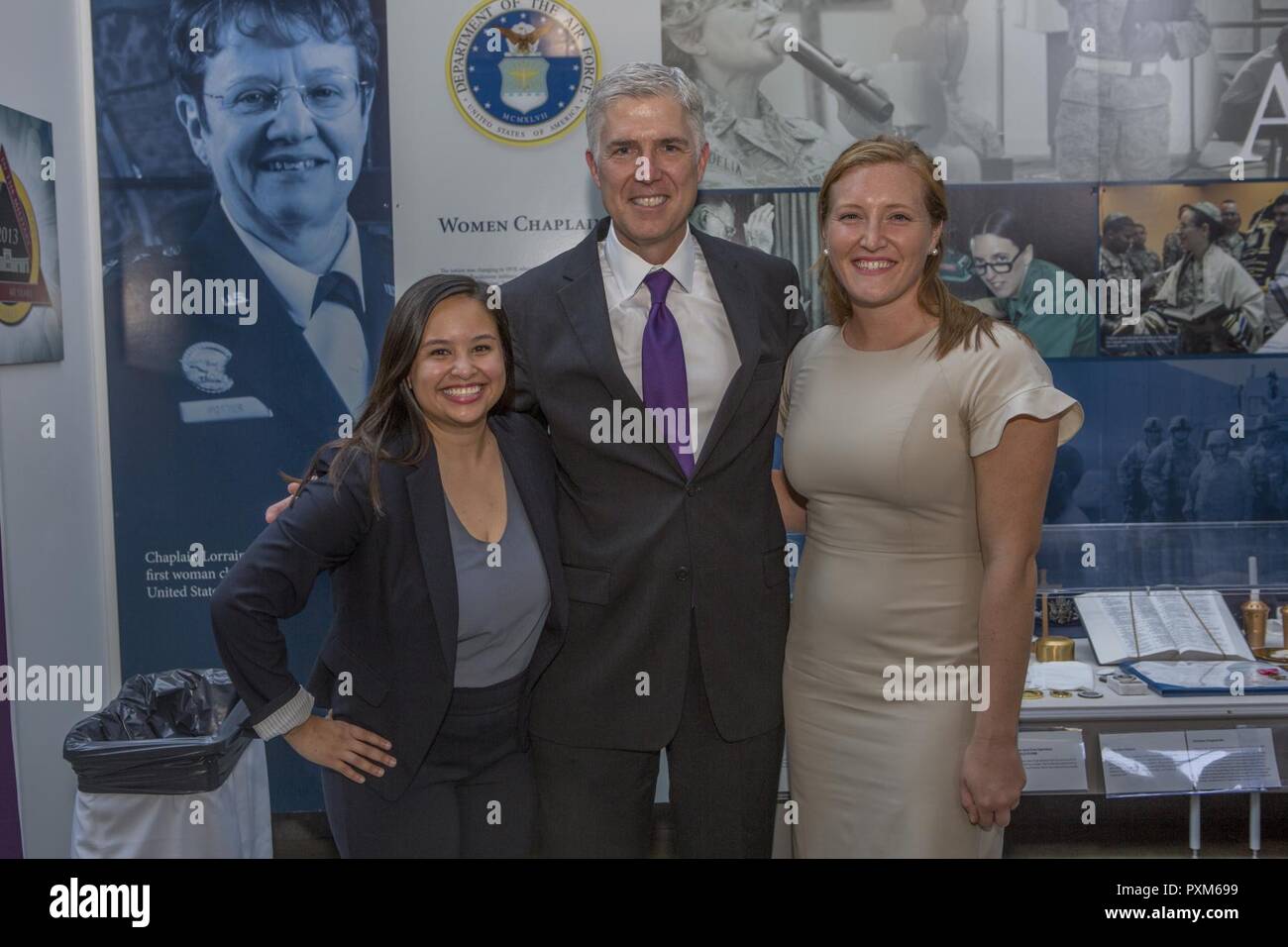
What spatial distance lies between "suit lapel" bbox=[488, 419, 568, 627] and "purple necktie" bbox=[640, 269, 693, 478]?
260mm

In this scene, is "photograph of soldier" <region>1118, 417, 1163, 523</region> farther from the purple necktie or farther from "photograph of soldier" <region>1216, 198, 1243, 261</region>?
the purple necktie

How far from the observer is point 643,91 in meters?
2.28

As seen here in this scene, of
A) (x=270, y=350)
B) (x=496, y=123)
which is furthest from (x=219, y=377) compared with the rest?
(x=496, y=123)

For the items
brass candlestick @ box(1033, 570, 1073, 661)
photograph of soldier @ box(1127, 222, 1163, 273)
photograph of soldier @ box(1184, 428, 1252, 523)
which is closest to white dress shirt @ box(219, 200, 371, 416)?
brass candlestick @ box(1033, 570, 1073, 661)

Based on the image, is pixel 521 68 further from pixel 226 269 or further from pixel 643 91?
pixel 643 91

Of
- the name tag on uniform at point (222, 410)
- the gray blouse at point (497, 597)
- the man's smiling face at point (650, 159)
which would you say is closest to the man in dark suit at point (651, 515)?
the man's smiling face at point (650, 159)

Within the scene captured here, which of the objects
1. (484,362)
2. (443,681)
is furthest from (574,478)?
(443,681)

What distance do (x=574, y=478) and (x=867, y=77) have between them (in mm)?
2389

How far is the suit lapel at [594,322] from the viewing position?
7.29 feet

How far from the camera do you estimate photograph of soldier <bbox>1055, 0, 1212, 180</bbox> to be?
3996 millimetres

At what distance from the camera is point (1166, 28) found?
400 centimetres

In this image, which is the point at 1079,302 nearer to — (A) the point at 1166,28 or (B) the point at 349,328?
(A) the point at 1166,28
